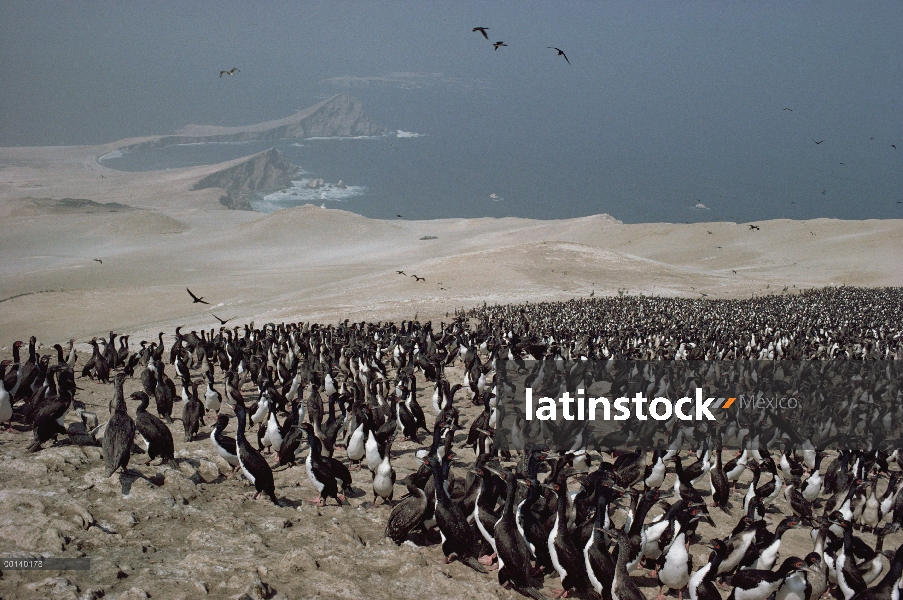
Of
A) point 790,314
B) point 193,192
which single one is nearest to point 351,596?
point 790,314

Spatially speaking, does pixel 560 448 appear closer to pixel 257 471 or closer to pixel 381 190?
pixel 257 471

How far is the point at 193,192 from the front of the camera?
120 meters

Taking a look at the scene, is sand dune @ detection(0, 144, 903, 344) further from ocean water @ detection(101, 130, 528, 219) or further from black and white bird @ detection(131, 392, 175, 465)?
ocean water @ detection(101, 130, 528, 219)

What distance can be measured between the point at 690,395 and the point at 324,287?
35327mm

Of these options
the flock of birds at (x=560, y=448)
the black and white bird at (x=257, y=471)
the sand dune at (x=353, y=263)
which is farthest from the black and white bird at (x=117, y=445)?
the sand dune at (x=353, y=263)

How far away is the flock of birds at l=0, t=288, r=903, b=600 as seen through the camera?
24.3 feet

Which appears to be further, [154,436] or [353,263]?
[353,263]

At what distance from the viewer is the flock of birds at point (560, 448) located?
24.3 ft

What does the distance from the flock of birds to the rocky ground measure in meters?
0.31

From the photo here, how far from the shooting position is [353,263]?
62406 mm

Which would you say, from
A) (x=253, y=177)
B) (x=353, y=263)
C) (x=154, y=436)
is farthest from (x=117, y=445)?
(x=253, y=177)

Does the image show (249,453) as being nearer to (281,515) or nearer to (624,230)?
(281,515)

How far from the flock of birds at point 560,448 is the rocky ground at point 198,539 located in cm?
31

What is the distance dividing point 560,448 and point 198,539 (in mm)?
6246
